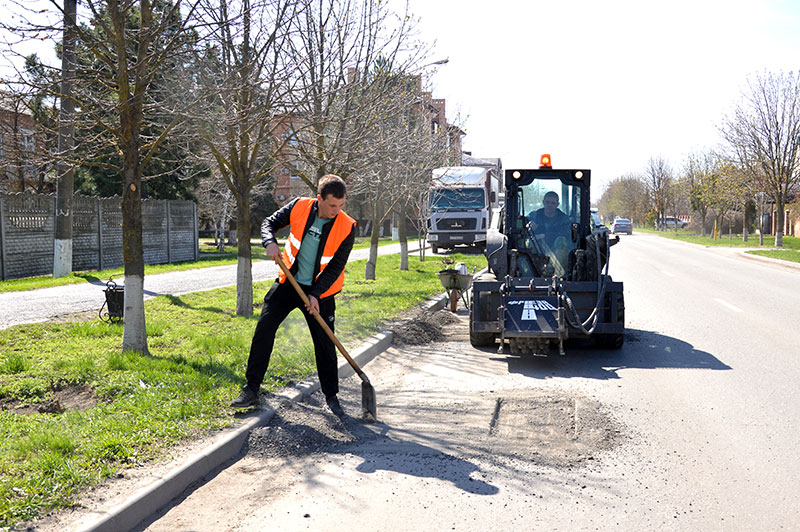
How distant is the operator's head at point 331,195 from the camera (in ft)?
18.1

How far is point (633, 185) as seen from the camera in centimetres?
9812

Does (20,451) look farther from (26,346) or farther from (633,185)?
(633,185)

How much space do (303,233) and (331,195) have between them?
0.40 m

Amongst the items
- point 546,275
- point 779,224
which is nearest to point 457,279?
point 546,275

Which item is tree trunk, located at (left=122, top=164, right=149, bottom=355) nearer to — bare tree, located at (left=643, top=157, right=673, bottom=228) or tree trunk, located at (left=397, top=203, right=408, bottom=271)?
tree trunk, located at (left=397, top=203, right=408, bottom=271)

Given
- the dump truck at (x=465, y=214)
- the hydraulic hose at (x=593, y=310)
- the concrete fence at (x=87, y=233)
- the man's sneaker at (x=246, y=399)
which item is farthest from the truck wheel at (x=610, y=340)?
the dump truck at (x=465, y=214)

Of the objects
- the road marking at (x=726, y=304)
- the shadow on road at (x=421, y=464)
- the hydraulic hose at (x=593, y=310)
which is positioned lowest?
the shadow on road at (x=421, y=464)

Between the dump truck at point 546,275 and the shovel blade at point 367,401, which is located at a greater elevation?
the dump truck at point 546,275

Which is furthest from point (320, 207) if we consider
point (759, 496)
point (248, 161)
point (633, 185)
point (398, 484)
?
point (633, 185)

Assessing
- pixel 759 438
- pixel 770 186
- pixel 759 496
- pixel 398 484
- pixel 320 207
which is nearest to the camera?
pixel 759 496

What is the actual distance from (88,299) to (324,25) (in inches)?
251

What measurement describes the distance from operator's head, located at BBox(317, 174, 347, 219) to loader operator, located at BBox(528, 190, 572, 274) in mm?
4536

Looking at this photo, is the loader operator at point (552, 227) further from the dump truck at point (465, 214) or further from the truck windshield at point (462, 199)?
the dump truck at point (465, 214)

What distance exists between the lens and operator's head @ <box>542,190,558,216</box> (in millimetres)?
9547
